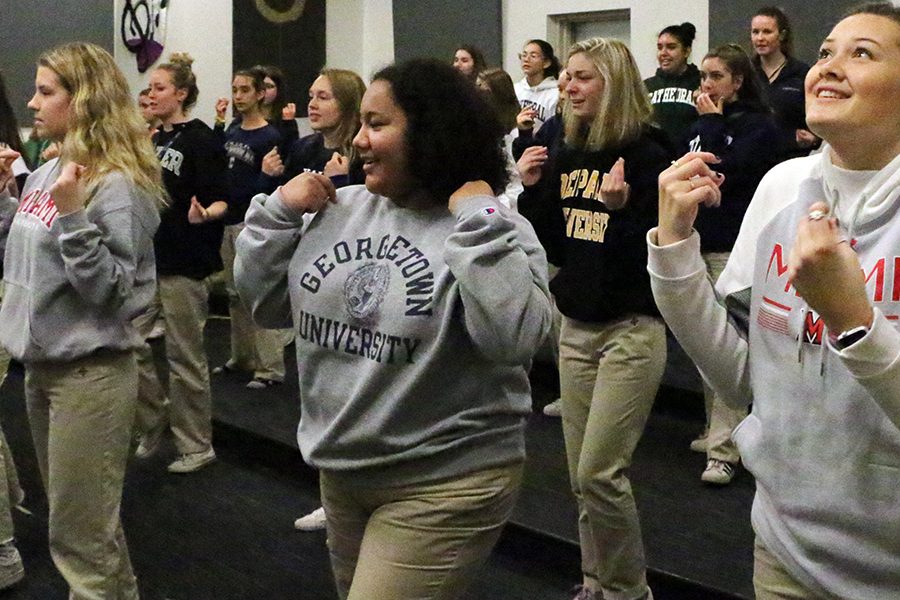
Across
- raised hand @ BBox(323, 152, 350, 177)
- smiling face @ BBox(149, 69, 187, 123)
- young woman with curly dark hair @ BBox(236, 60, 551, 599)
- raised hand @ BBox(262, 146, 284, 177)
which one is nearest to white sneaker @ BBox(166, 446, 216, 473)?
raised hand @ BBox(262, 146, 284, 177)

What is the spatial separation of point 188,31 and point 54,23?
100 centimetres

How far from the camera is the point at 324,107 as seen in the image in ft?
12.8

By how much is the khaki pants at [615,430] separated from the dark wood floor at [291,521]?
30 cm

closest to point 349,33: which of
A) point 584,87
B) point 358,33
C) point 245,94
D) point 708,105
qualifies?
point 358,33

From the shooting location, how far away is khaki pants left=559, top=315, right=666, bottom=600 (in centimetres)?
283

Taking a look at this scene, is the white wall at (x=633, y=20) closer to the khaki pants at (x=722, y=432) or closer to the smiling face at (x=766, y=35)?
the smiling face at (x=766, y=35)

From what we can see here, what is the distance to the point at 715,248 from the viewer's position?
163 inches

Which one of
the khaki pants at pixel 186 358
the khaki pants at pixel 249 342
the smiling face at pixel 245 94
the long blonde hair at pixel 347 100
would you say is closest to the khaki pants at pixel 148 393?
the khaki pants at pixel 186 358

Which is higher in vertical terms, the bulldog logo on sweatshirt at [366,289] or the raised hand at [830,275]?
the raised hand at [830,275]

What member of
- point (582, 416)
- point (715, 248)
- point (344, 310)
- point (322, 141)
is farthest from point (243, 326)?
point (344, 310)

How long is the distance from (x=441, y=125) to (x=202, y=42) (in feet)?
23.1

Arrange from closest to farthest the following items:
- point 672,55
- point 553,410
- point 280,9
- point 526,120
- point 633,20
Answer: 1. point 526,120
2. point 553,410
3. point 672,55
4. point 633,20
5. point 280,9

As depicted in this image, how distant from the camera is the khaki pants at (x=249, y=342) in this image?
529cm

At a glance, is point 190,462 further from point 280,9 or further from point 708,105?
→ point 280,9
